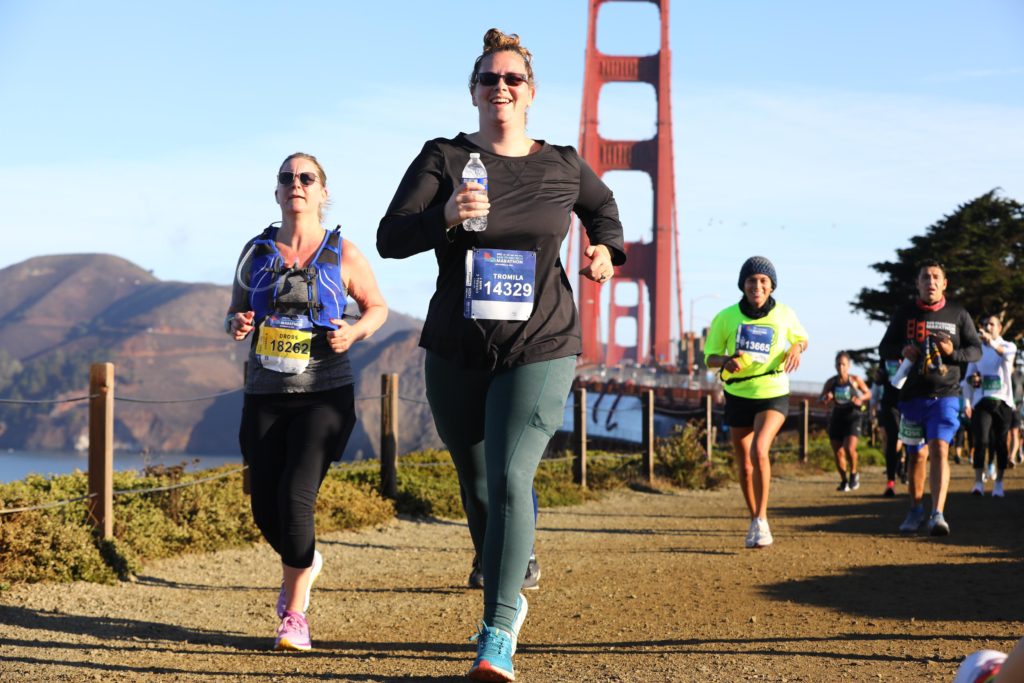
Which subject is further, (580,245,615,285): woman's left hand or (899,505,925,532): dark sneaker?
(899,505,925,532): dark sneaker

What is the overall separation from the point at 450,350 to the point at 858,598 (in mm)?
2817

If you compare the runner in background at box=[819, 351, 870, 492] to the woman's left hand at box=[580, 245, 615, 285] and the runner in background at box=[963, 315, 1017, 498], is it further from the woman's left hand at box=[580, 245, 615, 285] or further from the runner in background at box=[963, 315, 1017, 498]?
the woman's left hand at box=[580, 245, 615, 285]

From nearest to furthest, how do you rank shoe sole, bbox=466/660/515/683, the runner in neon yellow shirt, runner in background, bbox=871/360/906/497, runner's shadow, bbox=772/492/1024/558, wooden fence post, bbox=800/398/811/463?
shoe sole, bbox=466/660/515/683 < the runner in neon yellow shirt < runner's shadow, bbox=772/492/1024/558 < runner in background, bbox=871/360/906/497 < wooden fence post, bbox=800/398/811/463

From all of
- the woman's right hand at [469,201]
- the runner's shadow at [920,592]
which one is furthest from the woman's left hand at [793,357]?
the woman's right hand at [469,201]

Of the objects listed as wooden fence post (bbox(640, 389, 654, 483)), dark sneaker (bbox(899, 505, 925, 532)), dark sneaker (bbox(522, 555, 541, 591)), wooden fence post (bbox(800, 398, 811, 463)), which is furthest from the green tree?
dark sneaker (bbox(522, 555, 541, 591))

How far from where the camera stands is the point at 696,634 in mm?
4902

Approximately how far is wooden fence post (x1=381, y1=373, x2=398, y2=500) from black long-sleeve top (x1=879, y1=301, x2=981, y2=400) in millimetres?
3809

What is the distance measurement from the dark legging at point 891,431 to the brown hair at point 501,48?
849 centimetres

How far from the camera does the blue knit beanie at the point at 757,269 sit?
794cm

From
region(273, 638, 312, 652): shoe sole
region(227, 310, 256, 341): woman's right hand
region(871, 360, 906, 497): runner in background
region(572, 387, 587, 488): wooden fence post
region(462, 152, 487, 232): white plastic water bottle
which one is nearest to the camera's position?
region(462, 152, 487, 232): white plastic water bottle

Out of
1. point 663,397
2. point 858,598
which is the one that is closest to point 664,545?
point 858,598

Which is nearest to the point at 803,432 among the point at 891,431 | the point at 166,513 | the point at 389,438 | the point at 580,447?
the point at 891,431

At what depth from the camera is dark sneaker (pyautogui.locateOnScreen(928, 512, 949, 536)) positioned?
334 inches

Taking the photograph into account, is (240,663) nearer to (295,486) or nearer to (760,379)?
(295,486)
